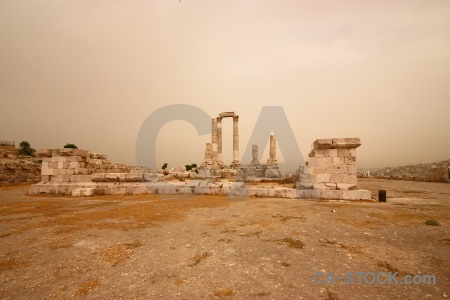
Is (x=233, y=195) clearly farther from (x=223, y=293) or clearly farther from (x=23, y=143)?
(x=23, y=143)

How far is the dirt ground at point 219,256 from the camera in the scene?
2051 mm

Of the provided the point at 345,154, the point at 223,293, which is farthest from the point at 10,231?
the point at 345,154

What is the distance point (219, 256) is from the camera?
281 centimetres

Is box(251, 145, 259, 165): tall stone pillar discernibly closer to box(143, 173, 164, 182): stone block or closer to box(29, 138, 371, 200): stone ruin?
box(29, 138, 371, 200): stone ruin

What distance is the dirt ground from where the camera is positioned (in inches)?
80.7

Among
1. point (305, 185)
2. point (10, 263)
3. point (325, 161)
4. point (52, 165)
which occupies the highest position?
point (325, 161)

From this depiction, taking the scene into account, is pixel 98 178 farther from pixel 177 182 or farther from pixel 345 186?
pixel 345 186

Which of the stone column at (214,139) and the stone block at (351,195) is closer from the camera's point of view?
the stone block at (351,195)

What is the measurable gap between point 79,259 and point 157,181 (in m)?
7.77

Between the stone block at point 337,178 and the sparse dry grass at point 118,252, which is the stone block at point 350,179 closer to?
the stone block at point 337,178

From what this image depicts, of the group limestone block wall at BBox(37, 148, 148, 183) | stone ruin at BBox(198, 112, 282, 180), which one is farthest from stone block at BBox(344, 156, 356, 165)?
stone ruin at BBox(198, 112, 282, 180)

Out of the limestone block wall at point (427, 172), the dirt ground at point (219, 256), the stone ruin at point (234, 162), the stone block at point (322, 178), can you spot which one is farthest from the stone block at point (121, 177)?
the limestone block wall at point (427, 172)

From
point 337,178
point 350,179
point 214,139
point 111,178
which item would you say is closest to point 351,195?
point 350,179

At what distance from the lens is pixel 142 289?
2066mm
